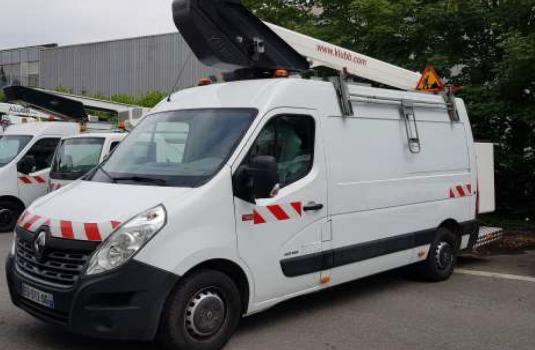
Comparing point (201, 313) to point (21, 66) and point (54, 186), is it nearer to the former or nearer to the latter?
point (54, 186)

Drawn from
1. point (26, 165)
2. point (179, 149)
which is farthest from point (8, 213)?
point (179, 149)

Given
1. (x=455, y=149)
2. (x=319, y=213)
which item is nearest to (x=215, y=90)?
(x=319, y=213)

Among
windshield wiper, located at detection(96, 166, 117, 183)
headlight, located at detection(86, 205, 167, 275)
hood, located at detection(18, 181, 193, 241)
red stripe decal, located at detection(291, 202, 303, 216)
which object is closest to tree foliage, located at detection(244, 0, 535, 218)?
red stripe decal, located at detection(291, 202, 303, 216)

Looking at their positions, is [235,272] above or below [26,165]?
below

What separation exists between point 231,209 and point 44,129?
8.95 meters

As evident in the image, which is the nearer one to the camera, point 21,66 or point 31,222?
point 31,222

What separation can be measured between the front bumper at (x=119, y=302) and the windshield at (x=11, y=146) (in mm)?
8617

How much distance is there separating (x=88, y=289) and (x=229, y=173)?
54.4 inches

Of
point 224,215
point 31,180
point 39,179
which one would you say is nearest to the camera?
point 224,215

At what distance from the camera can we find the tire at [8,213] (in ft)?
38.7

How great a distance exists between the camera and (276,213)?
5.17 metres

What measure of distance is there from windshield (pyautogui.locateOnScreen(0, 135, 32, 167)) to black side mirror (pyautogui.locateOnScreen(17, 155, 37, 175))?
0.71 ft

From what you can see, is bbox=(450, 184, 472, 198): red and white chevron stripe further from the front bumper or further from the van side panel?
the front bumper

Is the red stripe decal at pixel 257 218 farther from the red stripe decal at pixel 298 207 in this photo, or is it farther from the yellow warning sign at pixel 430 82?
the yellow warning sign at pixel 430 82
